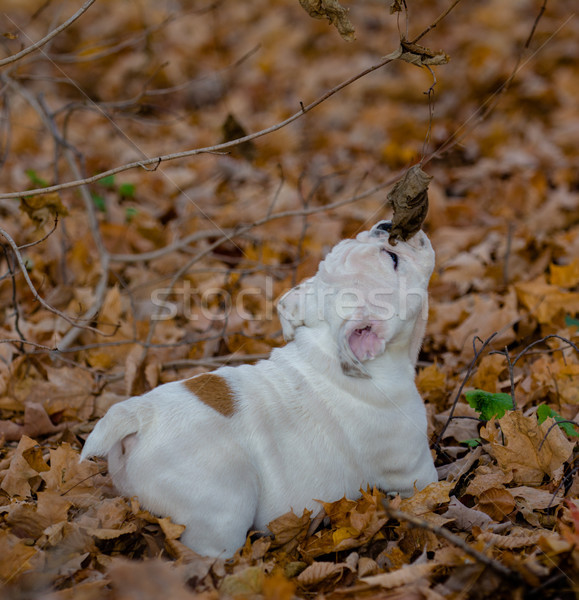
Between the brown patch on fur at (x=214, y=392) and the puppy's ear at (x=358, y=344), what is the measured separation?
0.54 metres

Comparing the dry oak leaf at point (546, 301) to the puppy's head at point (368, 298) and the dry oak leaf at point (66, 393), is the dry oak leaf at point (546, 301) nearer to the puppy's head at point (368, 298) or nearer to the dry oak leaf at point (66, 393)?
the puppy's head at point (368, 298)

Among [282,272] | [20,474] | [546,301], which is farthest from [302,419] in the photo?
[282,272]

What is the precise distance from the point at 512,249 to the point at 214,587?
13.2 ft

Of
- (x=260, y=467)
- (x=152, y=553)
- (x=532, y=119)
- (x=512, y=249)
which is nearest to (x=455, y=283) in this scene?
(x=512, y=249)

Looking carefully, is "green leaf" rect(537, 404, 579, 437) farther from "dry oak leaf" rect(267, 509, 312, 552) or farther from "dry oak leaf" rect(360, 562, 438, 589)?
"dry oak leaf" rect(267, 509, 312, 552)

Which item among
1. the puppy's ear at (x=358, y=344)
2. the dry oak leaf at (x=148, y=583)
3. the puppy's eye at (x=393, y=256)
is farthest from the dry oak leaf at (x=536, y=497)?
the dry oak leaf at (x=148, y=583)

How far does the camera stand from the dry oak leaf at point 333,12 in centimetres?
262

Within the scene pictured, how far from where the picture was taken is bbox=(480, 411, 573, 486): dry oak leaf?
3059 mm

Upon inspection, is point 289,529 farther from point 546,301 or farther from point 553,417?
point 546,301

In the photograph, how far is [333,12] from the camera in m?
2.64

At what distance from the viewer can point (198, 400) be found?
283cm

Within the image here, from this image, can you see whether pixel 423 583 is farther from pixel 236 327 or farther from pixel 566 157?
pixel 566 157

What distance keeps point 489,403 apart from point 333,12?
195 centimetres

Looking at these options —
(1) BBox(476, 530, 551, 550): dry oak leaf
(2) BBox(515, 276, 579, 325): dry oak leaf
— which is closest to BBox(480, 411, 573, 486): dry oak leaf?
(1) BBox(476, 530, 551, 550): dry oak leaf
